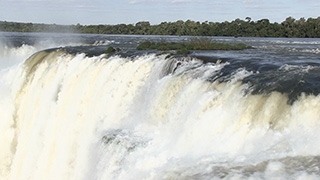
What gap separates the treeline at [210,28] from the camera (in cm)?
5522

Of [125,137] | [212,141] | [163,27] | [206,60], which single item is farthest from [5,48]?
[163,27]

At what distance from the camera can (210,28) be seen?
220ft

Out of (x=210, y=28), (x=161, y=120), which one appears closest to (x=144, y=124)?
(x=161, y=120)

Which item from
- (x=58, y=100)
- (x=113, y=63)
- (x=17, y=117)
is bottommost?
(x=17, y=117)

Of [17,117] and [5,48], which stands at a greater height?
[5,48]

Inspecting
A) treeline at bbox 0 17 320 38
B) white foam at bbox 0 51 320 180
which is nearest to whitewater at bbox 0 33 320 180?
white foam at bbox 0 51 320 180

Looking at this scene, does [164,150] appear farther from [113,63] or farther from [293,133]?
[113,63]

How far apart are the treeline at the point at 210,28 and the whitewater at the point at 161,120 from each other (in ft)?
137

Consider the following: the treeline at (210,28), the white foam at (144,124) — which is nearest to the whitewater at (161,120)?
the white foam at (144,124)

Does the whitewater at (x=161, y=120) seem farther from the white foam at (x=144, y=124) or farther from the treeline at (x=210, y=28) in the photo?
the treeline at (x=210, y=28)

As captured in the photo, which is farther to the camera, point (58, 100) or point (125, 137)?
point (58, 100)

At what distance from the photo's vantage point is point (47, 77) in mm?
18672

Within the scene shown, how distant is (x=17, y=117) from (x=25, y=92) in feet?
→ 4.23

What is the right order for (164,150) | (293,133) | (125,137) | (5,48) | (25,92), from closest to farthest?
(293,133)
(164,150)
(125,137)
(25,92)
(5,48)
